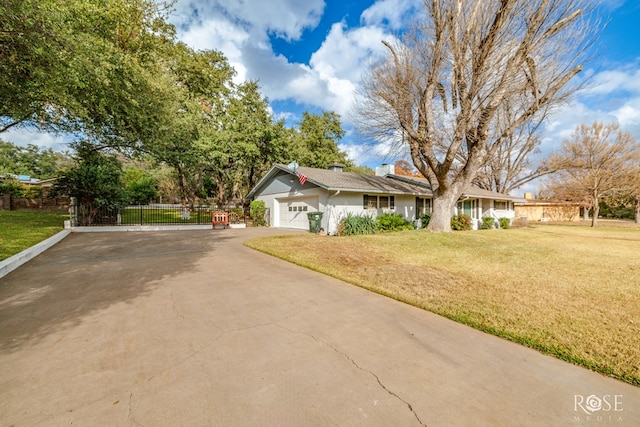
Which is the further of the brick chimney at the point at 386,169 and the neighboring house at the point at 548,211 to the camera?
the neighboring house at the point at 548,211

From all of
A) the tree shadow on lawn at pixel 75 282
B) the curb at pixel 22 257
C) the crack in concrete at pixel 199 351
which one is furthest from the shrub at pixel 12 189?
the crack in concrete at pixel 199 351

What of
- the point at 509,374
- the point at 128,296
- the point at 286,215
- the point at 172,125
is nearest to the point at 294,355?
the point at 509,374

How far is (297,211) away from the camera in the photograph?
52.5 ft

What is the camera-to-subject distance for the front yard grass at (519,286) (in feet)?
10.1

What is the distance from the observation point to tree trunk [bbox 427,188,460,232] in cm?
1342

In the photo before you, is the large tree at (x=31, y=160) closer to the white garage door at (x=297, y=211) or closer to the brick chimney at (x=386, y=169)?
the white garage door at (x=297, y=211)

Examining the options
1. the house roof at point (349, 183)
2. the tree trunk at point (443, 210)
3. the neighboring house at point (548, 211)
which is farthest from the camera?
the neighboring house at point (548, 211)

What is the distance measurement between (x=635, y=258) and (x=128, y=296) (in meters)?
13.7

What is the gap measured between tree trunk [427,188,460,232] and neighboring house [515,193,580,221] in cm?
2540

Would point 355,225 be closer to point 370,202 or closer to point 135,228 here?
point 370,202

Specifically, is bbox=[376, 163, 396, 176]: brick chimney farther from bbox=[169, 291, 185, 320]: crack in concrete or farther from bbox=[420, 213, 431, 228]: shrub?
bbox=[169, 291, 185, 320]: crack in concrete

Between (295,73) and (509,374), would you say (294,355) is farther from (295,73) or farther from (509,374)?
(295,73)

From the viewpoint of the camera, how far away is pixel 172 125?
1511 cm

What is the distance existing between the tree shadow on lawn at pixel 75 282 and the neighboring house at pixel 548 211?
38.2m
